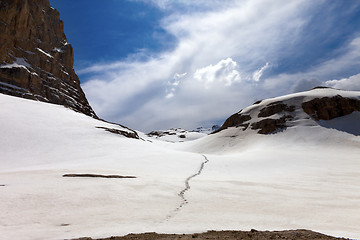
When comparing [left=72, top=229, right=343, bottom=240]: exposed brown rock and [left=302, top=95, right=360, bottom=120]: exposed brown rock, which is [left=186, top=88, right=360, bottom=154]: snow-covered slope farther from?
[left=72, top=229, right=343, bottom=240]: exposed brown rock

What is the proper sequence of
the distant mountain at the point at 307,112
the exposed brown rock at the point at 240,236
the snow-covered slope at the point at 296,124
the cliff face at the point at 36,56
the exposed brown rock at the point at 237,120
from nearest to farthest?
1. the exposed brown rock at the point at 240,236
2. the snow-covered slope at the point at 296,124
3. the distant mountain at the point at 307,112
4. the exposed brown rock at the point at 237,120
5. the cliff face at the point at 36,56

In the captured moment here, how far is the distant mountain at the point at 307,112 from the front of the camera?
5135cm

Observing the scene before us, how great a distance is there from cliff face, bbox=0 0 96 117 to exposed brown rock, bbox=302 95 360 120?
96.3 meters

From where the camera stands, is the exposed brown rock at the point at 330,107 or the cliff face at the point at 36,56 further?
the cliff face at the point at 36,56

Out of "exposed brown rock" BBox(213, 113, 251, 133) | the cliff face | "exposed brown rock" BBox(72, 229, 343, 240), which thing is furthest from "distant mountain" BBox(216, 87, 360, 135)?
the cliff face

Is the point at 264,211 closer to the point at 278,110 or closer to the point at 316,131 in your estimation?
the point at 316,131

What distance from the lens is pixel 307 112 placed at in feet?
178

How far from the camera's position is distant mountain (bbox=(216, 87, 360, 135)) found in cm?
5135

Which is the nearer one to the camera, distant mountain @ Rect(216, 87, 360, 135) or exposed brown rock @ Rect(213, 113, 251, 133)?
distant mountain @ Rect(216, 87, 360, 135)

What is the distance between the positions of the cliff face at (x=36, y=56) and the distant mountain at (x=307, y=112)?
8457cm

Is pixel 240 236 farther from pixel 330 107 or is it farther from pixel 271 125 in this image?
pixel 330 107

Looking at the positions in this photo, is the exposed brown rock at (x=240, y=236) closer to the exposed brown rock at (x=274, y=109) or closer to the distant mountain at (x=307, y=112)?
the distant mountain at (x=307, y=112)

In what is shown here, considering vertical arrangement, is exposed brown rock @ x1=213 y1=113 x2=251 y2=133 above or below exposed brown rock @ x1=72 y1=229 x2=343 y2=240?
above

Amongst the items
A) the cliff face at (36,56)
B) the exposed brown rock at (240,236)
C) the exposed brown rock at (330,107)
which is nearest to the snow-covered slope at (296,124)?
the exposed brown rock at (330,107)
